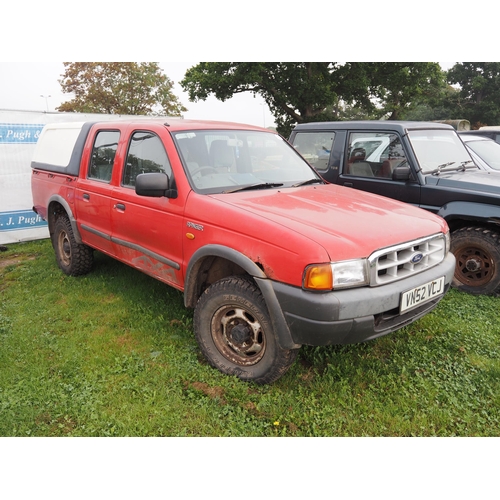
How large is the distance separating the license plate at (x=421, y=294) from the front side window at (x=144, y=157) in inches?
83.1

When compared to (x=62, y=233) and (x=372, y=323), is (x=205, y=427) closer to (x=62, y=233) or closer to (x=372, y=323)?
(x=372, y=323)

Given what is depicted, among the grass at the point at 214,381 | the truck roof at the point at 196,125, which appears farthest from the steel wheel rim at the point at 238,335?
the truck roof at the point at 196,125

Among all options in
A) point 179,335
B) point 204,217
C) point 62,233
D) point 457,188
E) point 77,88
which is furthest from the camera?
point 77,88

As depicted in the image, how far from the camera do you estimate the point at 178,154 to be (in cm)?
347

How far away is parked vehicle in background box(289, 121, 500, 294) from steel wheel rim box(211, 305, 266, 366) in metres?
2.84

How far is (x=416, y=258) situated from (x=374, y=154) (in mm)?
2667

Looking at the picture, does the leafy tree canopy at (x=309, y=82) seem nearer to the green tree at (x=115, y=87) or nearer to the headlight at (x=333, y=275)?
the green tree at (x=115, y=87)

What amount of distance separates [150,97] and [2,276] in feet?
81.9

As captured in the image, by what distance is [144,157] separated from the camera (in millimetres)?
3848

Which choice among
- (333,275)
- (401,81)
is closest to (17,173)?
(333,275)

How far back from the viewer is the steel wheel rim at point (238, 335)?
298 cm

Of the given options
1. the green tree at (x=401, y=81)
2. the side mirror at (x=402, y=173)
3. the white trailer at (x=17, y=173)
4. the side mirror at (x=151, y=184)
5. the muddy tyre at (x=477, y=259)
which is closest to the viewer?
the side mirror at (x=151, y=184)

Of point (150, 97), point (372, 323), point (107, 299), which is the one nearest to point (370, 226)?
point (372, 323)

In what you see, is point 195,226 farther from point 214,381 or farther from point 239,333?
point 214,381
